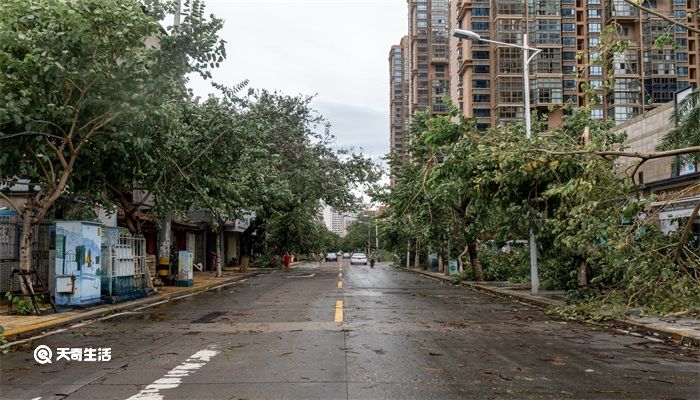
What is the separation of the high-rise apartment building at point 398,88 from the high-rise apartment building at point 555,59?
185ft

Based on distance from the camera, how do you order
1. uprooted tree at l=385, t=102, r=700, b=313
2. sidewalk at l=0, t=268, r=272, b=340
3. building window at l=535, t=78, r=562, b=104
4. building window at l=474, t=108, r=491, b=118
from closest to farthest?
sidewalk at l=0, t=268, r=272, b=340 → uprooted tree at l=385, t=102, r=700, b=313 → building window at l=535, t=78, r=562, b=104 → building window at l=474, t=108, r=491, b=118

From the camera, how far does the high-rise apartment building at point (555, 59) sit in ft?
259

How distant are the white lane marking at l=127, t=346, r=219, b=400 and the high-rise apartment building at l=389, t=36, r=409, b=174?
5348 inches

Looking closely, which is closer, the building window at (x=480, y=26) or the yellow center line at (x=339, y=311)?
the yellow center line at (x=339, y=311)

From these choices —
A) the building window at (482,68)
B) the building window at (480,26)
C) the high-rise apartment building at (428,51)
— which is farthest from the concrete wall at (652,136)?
the high-rise apartment building at (428,51)

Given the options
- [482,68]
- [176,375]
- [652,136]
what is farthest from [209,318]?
[482,68]

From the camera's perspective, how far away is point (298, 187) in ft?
121

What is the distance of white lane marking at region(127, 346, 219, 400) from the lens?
5867 millimetres

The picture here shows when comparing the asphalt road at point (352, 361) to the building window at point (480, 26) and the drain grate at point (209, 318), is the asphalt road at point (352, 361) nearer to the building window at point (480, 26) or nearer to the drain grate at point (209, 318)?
the drain grate at point (209, 318)

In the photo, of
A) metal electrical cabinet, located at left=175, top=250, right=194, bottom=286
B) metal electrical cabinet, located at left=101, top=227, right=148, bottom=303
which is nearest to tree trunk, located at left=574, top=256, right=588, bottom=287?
metal electrical cabinet, located at left=101, top=227, right=148, bottom=303

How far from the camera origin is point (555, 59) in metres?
81.2

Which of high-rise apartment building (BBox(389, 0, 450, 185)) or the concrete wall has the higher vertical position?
high-rise apartment building (BBox(389, 0, 450, 185))

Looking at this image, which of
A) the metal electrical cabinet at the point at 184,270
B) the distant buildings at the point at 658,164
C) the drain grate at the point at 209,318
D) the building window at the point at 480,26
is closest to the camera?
the drain grate at the point at 209,318

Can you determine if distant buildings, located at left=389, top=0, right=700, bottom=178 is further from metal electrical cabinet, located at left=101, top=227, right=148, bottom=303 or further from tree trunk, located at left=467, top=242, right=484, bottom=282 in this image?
metal electrical cabinet, located at left=101, top=227, right=148, bottom=303
